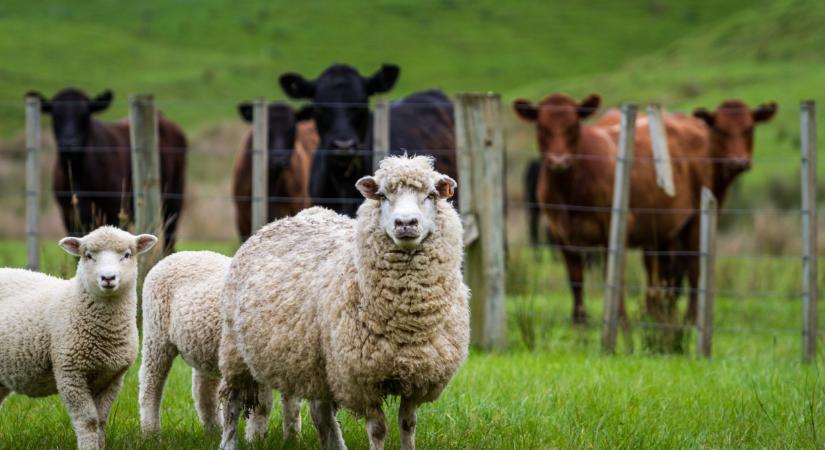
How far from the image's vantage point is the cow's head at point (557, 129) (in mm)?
11656

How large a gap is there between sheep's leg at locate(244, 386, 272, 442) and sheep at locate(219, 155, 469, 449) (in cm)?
32

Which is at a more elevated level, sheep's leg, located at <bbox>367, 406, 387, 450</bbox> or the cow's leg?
the cow's leg

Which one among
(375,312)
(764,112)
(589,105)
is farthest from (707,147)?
(375,312)

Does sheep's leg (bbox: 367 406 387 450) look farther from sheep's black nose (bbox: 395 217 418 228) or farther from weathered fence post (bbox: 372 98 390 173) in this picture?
weathered fence post (bbox: 372 98 390 173)

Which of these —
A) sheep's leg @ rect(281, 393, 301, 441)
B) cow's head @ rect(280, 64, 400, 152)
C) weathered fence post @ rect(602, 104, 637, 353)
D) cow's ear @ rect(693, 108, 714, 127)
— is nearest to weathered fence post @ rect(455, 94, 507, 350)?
weathered fence post @ rect(602, 104, 637, 353)

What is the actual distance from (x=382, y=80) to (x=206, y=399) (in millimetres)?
5478

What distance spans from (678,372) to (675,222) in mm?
5029

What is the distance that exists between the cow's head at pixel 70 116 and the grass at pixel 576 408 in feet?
12.6

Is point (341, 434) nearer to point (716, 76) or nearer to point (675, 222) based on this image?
point (675, 222)

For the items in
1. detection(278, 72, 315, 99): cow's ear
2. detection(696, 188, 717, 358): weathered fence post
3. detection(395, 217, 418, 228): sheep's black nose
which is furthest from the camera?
detection(278, 72, 315, 99): cow's ear

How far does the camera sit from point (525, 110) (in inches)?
471

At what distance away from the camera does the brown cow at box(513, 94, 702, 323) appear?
38.9 feet

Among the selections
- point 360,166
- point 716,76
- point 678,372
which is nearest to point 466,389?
Answer: point 678,372

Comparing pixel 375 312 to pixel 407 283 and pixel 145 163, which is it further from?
pixel 145 163
